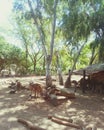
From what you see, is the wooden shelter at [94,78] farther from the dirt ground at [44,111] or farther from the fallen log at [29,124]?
the fallen log at [29,124]

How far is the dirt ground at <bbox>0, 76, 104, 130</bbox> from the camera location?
10.5 metres

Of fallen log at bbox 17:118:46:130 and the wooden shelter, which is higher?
the wooden shelter

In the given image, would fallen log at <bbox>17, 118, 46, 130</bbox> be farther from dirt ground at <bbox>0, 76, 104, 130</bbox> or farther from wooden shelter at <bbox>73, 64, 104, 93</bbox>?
wooden shelter at <bbox>73, 64, 104, 93</bbox>

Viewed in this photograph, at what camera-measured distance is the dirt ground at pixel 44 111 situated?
1052 cm

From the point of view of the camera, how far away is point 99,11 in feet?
64.6

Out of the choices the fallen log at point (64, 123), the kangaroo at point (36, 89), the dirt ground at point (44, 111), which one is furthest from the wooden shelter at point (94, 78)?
the fallen log at point (64, 123)

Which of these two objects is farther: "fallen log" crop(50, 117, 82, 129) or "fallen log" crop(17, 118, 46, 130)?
"fallen log" crop(50, 117, 82, 129)

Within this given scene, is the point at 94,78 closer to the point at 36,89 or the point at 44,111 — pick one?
the point at 36,89

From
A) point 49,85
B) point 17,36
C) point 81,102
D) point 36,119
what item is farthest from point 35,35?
point 36,119

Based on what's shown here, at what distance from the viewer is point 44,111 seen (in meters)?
12.7

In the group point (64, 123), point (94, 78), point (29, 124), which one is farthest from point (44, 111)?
point (94, 78)

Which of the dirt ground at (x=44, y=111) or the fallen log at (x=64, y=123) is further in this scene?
the dirt ground at (x=44, y=111)

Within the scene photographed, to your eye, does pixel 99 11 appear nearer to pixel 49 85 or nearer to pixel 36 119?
pixel 49 85

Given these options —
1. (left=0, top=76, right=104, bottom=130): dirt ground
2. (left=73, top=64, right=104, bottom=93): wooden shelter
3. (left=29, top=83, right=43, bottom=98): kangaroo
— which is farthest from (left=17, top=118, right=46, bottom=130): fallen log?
(left=73, top=64, right=104, bottom=93): wooden shelter
